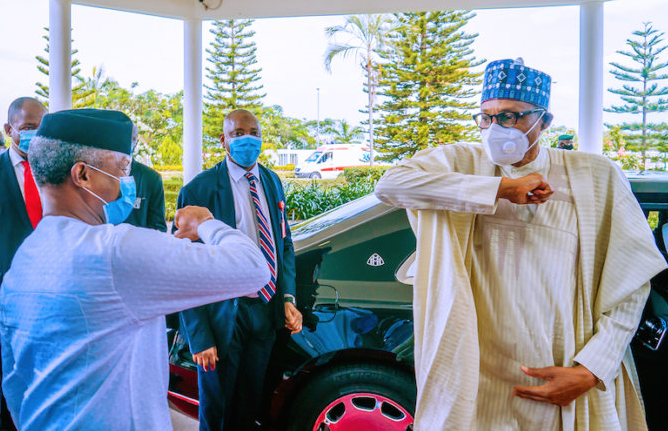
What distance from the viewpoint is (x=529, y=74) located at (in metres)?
1.75

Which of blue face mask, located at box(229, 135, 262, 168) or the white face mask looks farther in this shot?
blue face mask, located at box(229, 135, 262, 168)

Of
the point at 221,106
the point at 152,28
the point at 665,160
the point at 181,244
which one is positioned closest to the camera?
the point at 181,244

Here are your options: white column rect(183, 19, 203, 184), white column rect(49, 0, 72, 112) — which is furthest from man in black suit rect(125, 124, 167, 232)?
white column rect(183, 19, 203, 184)

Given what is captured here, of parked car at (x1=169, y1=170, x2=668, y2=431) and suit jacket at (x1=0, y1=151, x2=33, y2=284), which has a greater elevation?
suit jacket at (x1=0, y1=151, x2=33, y2=284)

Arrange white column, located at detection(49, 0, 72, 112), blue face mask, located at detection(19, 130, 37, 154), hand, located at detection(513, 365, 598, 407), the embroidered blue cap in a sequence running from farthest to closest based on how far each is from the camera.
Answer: white column, located at detection(49, 0, 72, 112) → blue face mask, located at detection(19, 130, 37, 154) → the embroidered blue cap → hand, located at detection(513, 365, 598, 407)

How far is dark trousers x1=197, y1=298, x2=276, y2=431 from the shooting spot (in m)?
2.55

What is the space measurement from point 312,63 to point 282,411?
56.5 feet

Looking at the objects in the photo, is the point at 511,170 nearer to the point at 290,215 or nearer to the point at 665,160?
the point at 290,215

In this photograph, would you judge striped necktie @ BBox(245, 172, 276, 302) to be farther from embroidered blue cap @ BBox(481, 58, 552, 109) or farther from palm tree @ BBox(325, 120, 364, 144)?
palm tree @ BBox(325, 120, 364, 144)

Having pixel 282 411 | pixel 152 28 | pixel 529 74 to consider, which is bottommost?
pixel 282 411

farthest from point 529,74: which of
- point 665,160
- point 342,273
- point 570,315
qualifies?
point 665,160

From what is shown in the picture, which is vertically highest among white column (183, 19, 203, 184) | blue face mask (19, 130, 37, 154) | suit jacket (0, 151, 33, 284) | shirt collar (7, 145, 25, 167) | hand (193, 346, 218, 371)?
white column (183, 19, 203, 184)

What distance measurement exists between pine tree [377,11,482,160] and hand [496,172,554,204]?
55.2ft

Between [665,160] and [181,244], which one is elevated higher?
[665,160]
